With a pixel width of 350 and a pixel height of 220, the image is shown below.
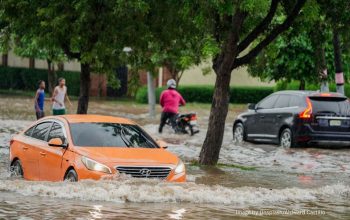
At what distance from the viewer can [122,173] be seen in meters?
13.2

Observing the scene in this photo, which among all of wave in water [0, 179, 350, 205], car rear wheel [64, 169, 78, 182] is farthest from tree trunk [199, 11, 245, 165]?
car rear wheel [64, 169, 78, 182]

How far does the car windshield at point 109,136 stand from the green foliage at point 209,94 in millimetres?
35275

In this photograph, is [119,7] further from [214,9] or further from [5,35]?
[5,35]

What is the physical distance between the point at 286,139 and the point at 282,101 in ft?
4.57

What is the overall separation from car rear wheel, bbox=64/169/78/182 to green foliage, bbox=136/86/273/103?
121ft

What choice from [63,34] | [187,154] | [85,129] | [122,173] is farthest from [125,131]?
[187,154]

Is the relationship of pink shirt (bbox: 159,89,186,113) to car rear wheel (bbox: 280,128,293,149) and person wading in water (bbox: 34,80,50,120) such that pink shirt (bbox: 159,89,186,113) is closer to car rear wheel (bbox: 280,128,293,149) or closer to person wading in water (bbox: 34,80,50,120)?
person wading in water (bbox: 34,80,50,120)

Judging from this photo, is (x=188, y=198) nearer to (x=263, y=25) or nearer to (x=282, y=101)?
(x=263, y=25)

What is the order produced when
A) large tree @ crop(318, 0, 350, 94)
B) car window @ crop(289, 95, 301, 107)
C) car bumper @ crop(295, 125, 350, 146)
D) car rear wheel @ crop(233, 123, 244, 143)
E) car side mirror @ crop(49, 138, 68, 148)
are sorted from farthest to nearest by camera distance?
car rear wheel @ crop(233, 123, 244, 143)
car window @ crop(289, 95, 301, 107)
car bumper @ crop(295, 125, 350, 146)
large tree @ crop(318, 0, 350, 94)
car side mirror @ crop(49, 138, 68, 148)

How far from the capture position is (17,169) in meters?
15.7

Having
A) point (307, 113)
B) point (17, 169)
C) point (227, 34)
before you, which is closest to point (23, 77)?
point (307, 113)

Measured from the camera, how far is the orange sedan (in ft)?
43.8

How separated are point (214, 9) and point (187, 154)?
585 centimetres

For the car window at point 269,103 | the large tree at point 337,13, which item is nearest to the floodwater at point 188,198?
the large tree at point 337,13
